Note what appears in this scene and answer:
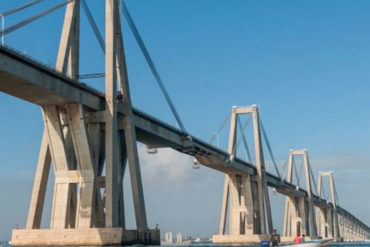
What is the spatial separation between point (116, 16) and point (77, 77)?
24.9 feet

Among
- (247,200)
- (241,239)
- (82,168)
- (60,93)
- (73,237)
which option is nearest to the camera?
(60,93)

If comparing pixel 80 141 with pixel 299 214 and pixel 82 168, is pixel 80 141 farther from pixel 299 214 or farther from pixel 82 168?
pixel 299 214

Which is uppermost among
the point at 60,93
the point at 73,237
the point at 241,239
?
the point at 60,93

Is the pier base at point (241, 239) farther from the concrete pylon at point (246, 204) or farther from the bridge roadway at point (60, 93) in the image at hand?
the bridge roadway at point (60, 93)

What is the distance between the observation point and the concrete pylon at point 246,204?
118 metres

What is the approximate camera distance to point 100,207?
58719 mm

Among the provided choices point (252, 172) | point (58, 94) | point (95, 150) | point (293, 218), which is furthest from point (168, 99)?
point (293, 218)

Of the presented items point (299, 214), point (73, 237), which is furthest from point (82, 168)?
point (299, 214)

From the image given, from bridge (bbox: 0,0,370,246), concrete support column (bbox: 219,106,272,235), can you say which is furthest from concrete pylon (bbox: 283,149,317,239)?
bridge (bbox: 0,0,370,246)

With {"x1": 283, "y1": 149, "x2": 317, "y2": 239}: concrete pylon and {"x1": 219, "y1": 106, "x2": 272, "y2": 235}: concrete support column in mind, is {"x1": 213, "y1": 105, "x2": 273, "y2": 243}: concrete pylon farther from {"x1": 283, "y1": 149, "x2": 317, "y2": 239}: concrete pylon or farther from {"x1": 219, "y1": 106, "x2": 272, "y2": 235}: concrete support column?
{"x1": 283, "y1": 149, "x2": 317, "y2": 239}: concrete pylon

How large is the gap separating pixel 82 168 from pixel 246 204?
6700 centimetres

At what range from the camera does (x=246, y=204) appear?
394ft

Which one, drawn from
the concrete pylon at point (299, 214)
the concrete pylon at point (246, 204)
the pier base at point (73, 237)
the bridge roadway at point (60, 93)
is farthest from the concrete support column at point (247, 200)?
the pier base at point (73, 237)

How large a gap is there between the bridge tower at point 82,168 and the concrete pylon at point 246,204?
186ft
